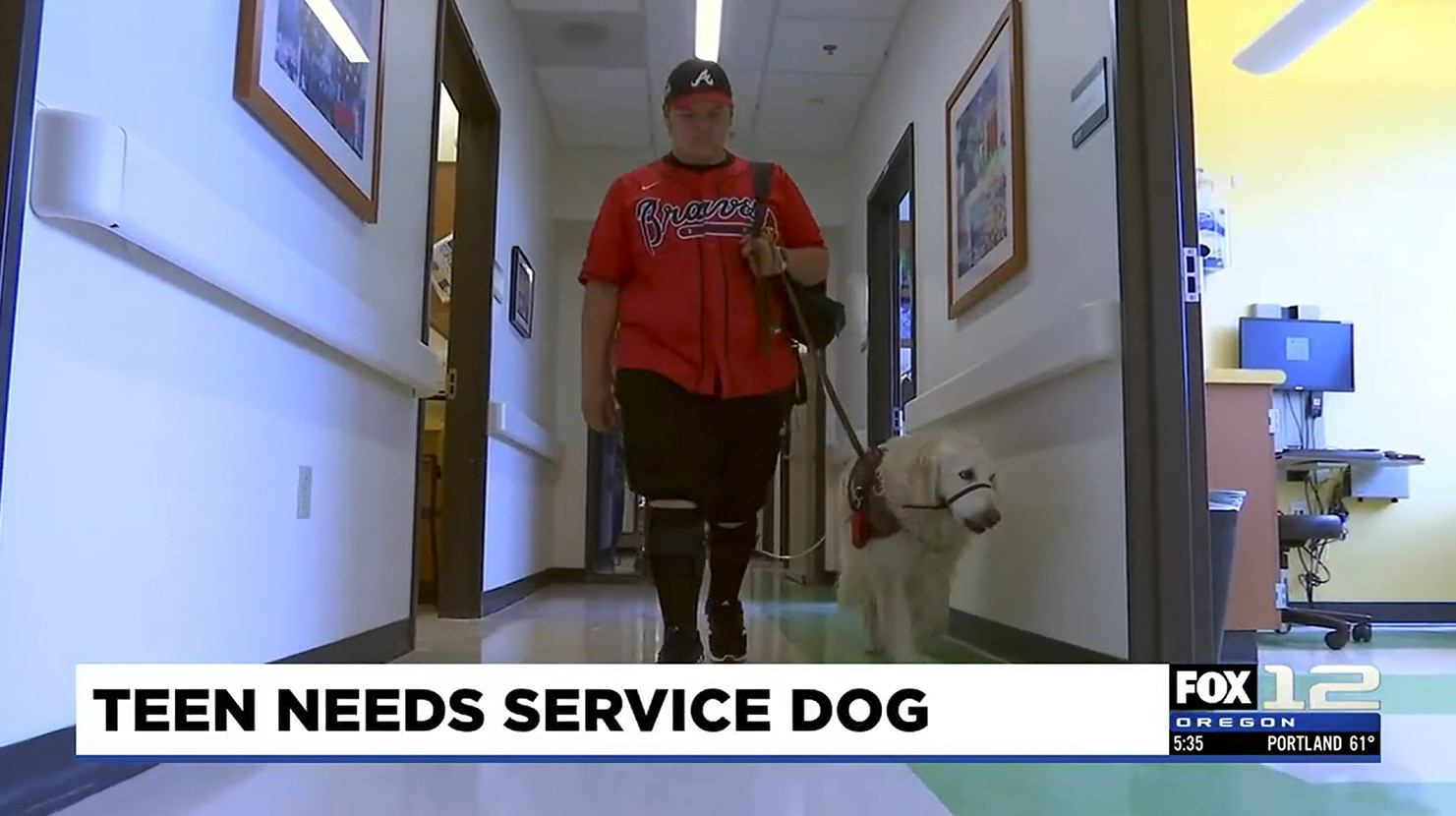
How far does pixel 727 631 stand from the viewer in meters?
2.50

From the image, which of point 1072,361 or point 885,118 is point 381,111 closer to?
point 1072,361

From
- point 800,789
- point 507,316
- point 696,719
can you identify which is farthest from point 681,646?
point 507,316

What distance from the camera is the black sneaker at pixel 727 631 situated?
2498 millimetres

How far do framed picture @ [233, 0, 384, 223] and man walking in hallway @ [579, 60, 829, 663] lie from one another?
1.89ft

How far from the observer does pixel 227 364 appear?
1.79 meters

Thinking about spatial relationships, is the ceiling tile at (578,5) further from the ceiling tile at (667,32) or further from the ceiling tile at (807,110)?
the ceiling tile at (807,110)

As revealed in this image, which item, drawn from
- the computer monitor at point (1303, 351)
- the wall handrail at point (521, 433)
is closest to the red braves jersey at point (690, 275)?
the wall handrail at point (521, 433)

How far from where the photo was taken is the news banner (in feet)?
5.12

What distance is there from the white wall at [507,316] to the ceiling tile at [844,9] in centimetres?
125

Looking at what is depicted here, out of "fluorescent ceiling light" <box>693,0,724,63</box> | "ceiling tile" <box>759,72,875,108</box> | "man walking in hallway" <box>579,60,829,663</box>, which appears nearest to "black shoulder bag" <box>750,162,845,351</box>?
"man walking in hallway" <box>579,60,829,663</box>

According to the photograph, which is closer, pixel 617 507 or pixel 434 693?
pixel 434 693

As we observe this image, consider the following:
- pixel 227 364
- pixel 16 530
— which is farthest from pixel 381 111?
pixel 16 530

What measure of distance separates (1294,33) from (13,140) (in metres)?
4.42

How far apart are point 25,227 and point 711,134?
58.4 inches
